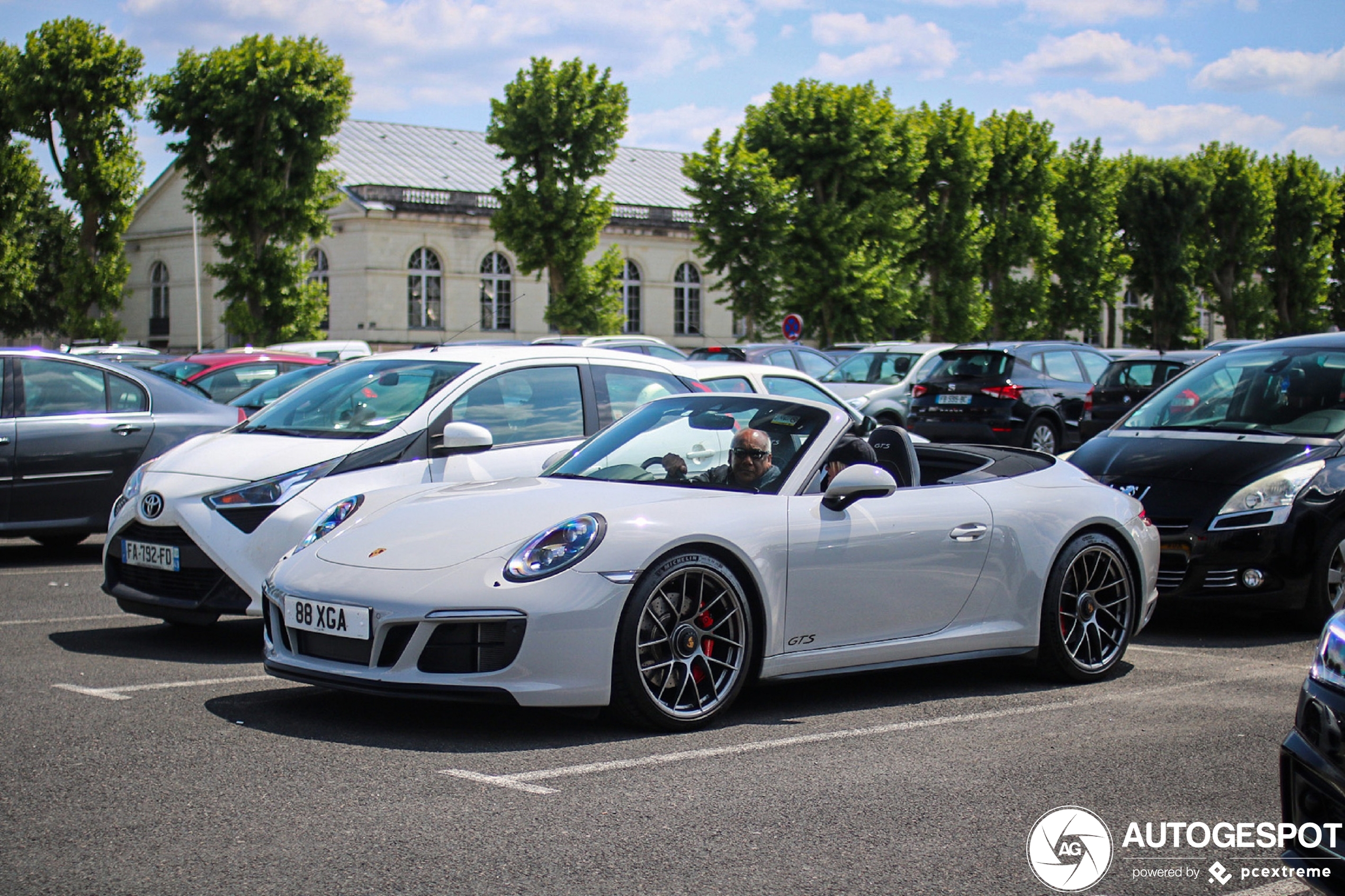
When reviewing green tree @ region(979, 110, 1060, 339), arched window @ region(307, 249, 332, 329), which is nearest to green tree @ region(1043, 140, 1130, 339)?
green tree @ region(979, 110, 1060, 339)

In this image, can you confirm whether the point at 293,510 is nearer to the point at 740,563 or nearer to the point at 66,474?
the point at 740,563

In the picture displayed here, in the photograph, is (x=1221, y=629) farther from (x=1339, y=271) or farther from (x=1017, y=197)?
(x=1339, y=271)

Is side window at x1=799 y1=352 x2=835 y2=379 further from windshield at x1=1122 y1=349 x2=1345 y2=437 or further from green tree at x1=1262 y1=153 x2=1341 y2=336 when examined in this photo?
green tree at x1=1262 y1=153 x2=1341 y2=336

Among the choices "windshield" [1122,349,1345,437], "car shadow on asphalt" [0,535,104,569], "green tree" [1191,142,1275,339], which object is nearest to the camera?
"windshield" [1122,349,1345,437]

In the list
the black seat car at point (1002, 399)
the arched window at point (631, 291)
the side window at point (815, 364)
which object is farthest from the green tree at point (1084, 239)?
the black seat car at point (1002, 399)

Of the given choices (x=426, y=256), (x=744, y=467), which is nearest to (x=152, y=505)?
(x=744, y=467)

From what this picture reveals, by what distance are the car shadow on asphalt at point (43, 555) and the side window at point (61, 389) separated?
1192 mm

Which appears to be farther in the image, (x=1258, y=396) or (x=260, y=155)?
(x=260, y=155)

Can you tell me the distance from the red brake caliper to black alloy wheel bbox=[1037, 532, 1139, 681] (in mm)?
1884

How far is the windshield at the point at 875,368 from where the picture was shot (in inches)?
866

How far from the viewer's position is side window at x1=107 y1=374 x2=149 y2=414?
34.4 ft

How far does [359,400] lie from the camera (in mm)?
7957

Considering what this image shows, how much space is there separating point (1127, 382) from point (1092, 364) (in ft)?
1.90

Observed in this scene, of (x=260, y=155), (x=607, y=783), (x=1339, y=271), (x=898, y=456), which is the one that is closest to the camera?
(x=607, y=783)
